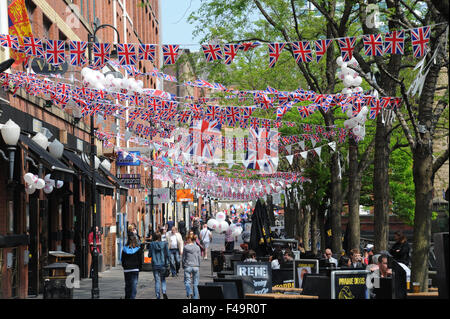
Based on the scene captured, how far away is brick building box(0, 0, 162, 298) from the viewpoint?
18.7 m

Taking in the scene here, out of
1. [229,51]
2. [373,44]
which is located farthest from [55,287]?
[373,44]

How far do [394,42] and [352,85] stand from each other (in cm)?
383

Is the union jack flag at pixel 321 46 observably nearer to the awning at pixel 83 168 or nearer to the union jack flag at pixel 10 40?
the union jack flag at pixel 10 40

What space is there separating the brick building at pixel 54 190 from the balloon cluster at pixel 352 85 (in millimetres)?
4486

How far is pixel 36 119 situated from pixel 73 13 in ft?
26.3

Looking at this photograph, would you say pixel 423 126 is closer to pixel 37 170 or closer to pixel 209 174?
pixel 37 170

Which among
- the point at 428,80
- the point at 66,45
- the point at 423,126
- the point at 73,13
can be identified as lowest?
the point at 423,126

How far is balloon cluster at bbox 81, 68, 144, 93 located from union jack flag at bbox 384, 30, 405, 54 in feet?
18.7

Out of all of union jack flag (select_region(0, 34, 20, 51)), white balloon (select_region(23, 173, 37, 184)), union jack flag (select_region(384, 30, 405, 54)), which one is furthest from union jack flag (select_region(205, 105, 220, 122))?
union jack flag (select_region(384, 30, 405, 54))

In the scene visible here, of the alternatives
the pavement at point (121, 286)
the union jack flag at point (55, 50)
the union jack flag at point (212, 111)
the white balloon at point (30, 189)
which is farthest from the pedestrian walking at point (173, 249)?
the union jack flag at point (55, 50)

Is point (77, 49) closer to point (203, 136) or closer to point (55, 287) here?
point (55, 287)

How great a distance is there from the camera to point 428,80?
14.4 metres

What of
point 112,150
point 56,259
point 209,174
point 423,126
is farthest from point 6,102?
point 209,174

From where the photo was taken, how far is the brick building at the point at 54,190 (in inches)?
734
